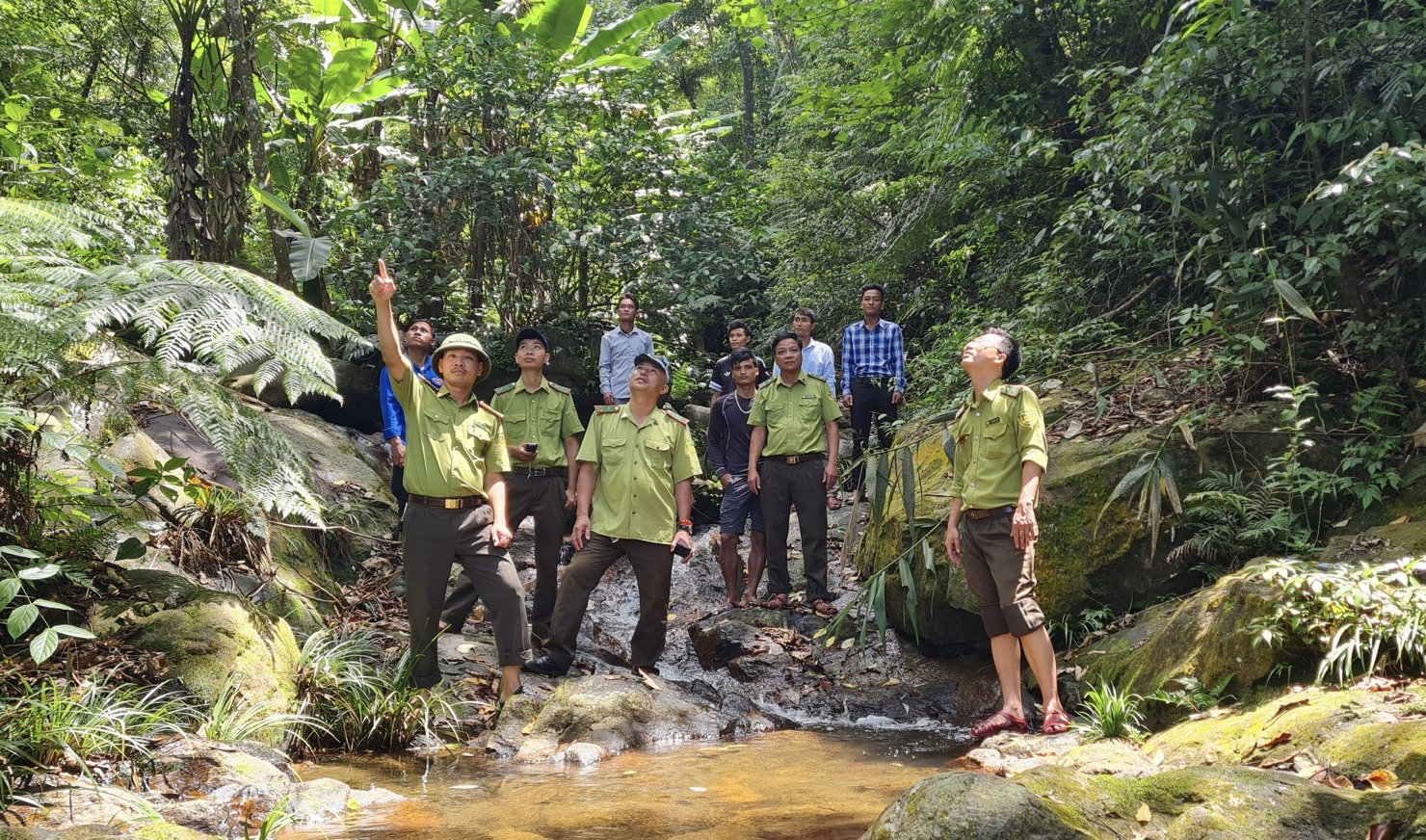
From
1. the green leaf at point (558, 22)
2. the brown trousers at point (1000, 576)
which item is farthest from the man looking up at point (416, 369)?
the green leaf at point (558, 22)

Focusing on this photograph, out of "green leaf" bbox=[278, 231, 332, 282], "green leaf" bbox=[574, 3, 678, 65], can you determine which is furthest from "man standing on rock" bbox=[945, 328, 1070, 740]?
"green leaf" bbox=[574, 3, 678, 65]

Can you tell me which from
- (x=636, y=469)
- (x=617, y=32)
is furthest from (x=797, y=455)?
(x=617, y=32)

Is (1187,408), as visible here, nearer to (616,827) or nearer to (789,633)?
(789,633)

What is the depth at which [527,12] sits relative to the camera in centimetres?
1423

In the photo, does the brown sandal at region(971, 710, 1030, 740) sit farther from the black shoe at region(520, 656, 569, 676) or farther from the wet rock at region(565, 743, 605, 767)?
the black shoe at region(520, 656, 569, 676)

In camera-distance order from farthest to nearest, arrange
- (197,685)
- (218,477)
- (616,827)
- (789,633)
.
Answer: (218,477) → (789,633) → (197,685) → (616,827)

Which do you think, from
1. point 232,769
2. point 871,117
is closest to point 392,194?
point 871,117

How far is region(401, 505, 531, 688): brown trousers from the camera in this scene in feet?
18.8

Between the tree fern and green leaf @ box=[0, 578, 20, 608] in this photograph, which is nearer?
green leaf @ box=[0, 578, 20, 608]

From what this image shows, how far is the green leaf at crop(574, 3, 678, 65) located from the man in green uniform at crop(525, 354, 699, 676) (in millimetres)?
8200

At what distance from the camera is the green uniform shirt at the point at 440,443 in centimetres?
570

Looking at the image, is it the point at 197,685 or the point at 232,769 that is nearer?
the point at 232,769

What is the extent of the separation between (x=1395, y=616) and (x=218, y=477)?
7.86 metres

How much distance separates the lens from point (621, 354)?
9.99m
